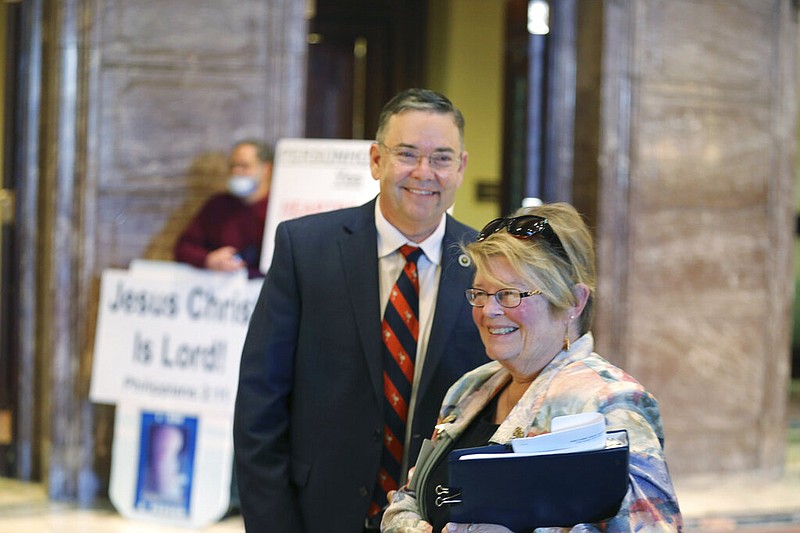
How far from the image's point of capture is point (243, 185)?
16.6ft

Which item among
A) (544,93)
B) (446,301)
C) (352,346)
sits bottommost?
(352,346)

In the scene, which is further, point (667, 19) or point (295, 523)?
point (667, 19)

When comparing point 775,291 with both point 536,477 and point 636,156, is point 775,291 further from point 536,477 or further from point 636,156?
point 536,477

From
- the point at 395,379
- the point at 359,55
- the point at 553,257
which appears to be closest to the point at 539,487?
the point at 553,257

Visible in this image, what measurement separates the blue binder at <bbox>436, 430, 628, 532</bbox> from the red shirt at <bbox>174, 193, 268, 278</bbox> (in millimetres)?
3379

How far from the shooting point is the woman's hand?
175 centimetres

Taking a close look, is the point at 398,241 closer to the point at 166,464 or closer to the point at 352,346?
the point at 352,346

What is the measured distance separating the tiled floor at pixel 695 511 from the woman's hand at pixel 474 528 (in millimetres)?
3231

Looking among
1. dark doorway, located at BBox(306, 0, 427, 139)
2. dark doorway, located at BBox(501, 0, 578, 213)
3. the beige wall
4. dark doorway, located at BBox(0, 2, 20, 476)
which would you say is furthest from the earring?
dark doorway, located at BBox(306, 0, 427, 139)

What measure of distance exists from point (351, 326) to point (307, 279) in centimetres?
16

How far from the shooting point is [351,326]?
2496 mm

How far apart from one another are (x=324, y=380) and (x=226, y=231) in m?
2.66

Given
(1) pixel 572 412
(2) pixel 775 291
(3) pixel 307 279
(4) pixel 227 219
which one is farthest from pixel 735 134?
(1) pixel 572 412

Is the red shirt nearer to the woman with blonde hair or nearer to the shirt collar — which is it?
the shirt collar
